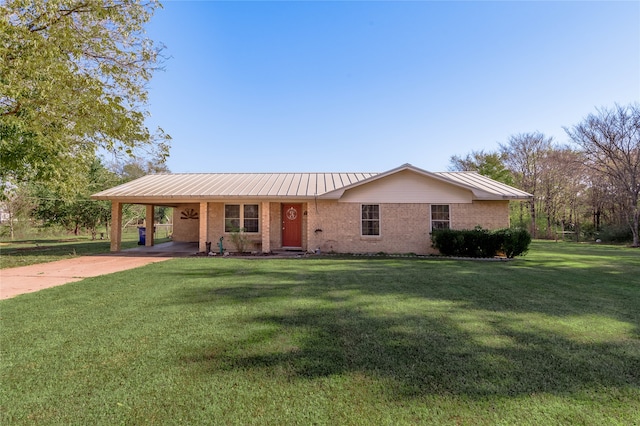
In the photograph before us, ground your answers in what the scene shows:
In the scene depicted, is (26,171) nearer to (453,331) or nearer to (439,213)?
(453,331)

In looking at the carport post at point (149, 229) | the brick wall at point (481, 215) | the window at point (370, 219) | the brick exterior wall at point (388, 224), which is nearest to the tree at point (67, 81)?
the brick exterior wall at point (388, 224)

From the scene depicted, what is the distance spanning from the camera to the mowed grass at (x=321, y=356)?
7.77 ft

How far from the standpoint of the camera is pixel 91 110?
311 inches

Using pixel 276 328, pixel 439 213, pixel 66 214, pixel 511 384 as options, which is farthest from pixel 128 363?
pixel 66 214

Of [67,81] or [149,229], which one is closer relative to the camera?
[67,81]

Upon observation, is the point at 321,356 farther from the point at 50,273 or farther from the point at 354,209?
the point at 354,209

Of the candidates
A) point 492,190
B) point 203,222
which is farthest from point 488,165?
point 203,222

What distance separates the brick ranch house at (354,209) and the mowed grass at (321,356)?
694cm

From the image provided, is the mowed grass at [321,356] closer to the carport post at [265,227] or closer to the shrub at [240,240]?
the carport post at [265,227]

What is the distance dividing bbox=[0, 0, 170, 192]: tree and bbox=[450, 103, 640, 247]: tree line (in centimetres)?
2968

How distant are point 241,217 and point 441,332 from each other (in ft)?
38.7

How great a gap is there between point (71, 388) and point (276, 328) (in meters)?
2.12

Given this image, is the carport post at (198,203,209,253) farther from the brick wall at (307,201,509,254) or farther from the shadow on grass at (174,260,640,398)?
the shadow on grass at (174,260,640,398)

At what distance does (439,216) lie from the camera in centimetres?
1326
